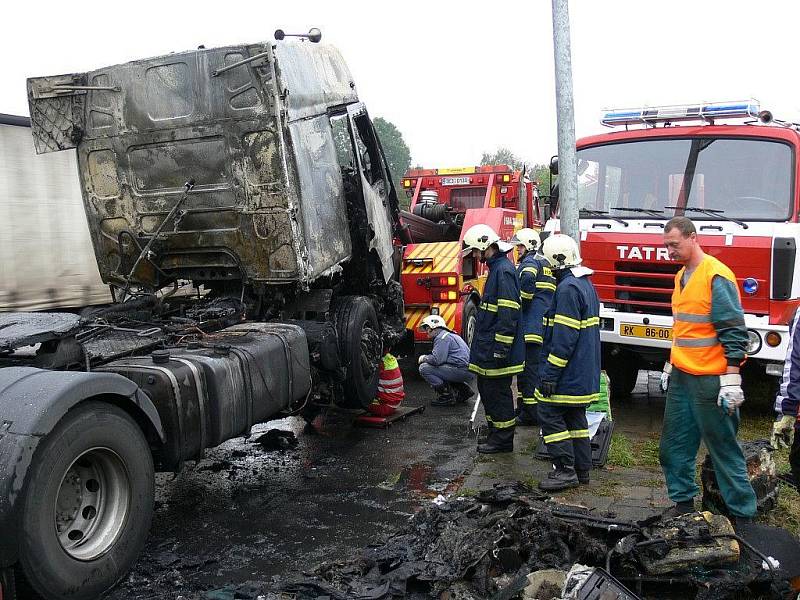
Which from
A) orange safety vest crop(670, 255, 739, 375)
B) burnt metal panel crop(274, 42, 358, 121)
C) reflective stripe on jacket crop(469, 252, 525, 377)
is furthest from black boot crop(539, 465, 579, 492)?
burnt metal panel crop(274, 42, 358, 121)

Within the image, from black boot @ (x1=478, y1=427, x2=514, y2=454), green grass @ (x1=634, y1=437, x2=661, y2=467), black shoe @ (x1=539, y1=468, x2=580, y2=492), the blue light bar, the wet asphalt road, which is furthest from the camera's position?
the blue light bar

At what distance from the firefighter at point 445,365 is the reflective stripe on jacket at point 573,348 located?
247cm

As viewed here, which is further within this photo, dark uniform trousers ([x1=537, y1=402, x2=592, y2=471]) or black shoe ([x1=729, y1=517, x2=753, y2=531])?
dark uniform trousers ([x1=537, y1=402, x2=592, y2=471])

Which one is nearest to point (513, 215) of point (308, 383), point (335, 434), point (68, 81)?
point (335, 434)

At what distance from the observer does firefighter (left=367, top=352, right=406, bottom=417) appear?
273 inches

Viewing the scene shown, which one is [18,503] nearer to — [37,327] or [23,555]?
[23,555]

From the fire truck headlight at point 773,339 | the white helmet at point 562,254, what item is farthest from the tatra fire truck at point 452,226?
the fire truck headlight at point 773,339

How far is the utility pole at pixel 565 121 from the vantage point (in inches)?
252

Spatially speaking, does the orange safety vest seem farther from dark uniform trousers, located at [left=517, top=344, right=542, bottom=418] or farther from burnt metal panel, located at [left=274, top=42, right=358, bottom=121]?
burnt metal panel, located at [left=274, top=42, right=358, bottom=121]

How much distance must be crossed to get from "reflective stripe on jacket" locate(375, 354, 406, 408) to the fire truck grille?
82.3 inches

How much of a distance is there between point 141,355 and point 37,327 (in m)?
0.63

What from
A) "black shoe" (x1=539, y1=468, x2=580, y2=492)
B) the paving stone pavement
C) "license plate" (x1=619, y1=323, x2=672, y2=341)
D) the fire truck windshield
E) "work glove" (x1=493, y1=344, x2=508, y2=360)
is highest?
the fire truck windshield

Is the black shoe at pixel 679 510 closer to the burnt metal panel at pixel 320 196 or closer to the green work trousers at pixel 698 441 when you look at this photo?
the green work trousers at pixel 698 441

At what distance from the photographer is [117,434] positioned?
11.4 feet
